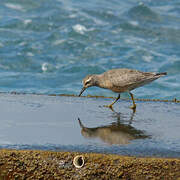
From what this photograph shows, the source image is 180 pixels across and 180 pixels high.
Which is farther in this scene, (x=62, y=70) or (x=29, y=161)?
(x=62, y=70)

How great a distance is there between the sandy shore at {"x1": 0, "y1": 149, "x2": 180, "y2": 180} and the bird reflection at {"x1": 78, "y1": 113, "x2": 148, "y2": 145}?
2.27ft

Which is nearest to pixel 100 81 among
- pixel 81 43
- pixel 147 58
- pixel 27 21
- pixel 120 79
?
pixel 120 79

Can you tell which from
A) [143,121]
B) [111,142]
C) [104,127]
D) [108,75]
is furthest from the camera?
[108,75]

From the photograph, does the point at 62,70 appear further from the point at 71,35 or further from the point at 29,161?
the point at 29,161

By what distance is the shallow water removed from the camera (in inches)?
178

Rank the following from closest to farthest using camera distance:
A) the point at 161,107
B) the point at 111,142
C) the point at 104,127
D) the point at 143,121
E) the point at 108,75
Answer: the point at 111,142, the point at 104,127, the point at 143,121, the point at 161,107, the point at 108,75

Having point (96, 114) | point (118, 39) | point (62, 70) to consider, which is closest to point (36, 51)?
point (62, 70)

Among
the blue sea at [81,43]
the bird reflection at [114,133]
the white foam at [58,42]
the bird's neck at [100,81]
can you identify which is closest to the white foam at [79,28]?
the blue sea at [81,43]

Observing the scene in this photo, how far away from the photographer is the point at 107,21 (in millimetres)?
21844

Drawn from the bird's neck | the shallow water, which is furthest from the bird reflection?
the bird's neck

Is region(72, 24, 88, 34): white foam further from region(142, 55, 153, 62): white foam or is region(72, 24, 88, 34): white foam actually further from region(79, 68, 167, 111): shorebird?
region(79, 68, 167, 111): shorebird

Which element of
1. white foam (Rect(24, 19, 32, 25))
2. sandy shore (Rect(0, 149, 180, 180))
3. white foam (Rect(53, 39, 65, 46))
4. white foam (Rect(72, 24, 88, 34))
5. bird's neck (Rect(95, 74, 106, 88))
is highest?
white foam (Rect(24, 19, 32, 25))

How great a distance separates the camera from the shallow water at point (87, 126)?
4.53 metres

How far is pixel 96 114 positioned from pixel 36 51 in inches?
500
